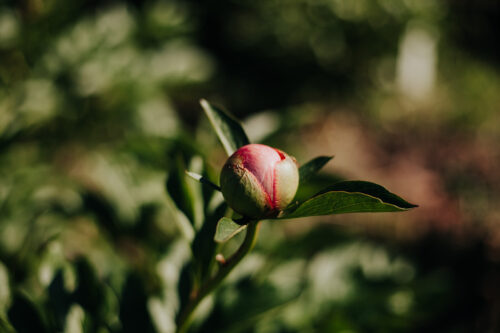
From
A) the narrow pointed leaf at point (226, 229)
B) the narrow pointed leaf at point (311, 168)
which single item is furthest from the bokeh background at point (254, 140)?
the narrow pointed leaf at point (226, 229)

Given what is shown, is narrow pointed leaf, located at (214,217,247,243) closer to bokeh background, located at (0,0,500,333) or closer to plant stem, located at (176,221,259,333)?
plant stem, located at (176,221,259,333)

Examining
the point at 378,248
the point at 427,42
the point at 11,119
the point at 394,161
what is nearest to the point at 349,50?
the point at 427,42

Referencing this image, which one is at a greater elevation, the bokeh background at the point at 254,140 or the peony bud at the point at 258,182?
the peony bud at the point at 258,182

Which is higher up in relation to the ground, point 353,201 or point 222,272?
point 353,201

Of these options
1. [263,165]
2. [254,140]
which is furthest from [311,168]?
[254,140]

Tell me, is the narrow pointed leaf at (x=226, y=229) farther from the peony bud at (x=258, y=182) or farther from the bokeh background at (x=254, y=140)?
the bokeh background at (x=254, y=140)

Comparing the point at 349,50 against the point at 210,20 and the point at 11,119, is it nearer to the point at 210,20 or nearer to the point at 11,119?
the point at 210,20

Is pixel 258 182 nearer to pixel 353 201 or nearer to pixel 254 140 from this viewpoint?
pixel 353 201
